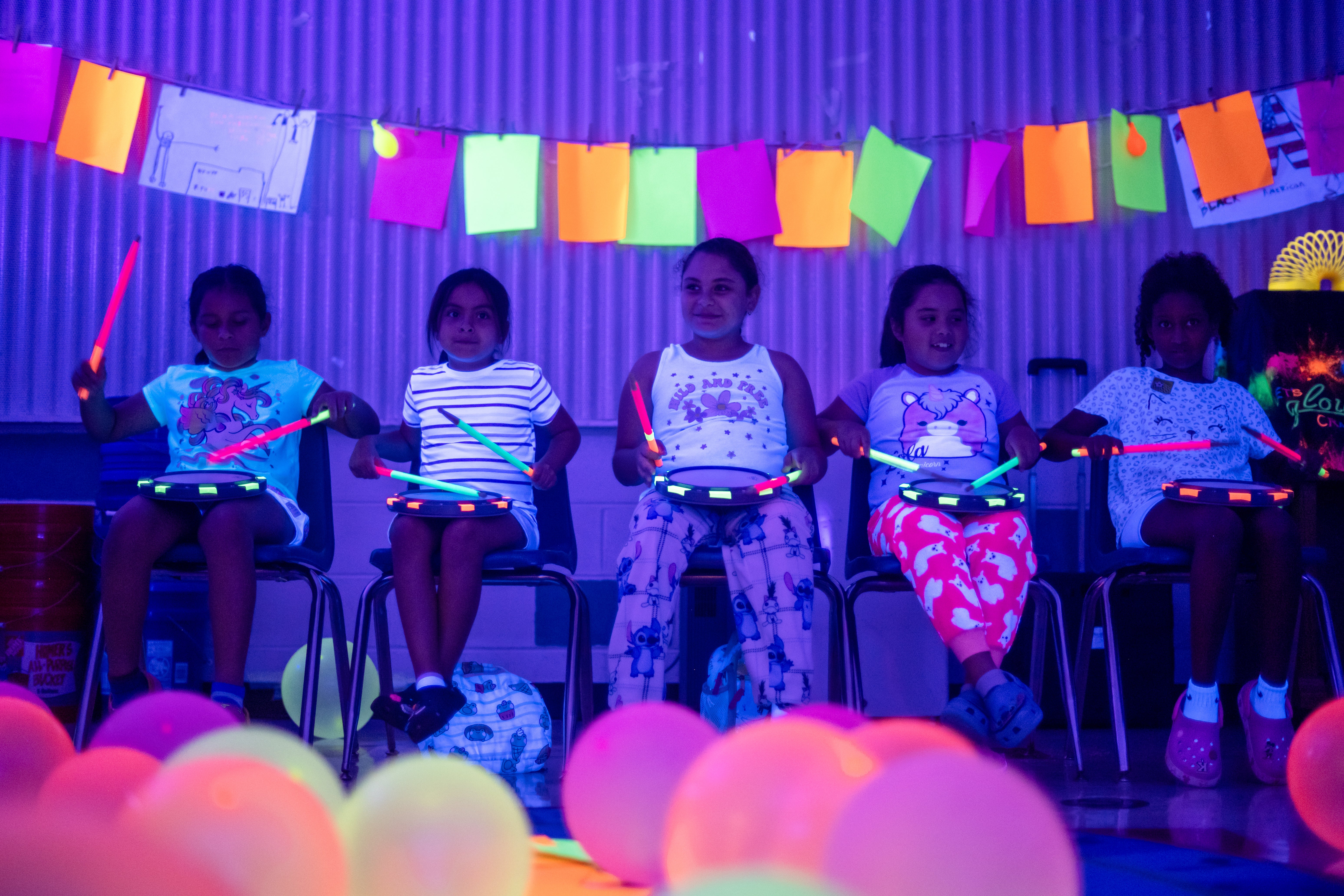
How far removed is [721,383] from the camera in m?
2.59

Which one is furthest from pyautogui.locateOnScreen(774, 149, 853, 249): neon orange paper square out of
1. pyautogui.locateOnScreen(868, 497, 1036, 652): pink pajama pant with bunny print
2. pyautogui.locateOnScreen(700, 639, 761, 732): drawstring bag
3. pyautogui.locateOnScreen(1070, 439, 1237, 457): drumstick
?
pyautogui.locateOnScreen(700, 639, 761, 732): drawstring bag

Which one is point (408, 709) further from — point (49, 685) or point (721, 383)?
point (49, 685)

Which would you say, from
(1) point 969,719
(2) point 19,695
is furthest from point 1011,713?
(2) point 19,695

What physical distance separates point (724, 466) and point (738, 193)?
3.94 feet

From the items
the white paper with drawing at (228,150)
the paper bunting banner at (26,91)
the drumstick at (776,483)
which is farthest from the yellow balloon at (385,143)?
the drumstick at (776,483)

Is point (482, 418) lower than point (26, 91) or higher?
lower

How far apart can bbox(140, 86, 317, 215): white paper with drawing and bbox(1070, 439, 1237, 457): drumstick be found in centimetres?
219

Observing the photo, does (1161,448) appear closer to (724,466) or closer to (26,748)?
(724,466)

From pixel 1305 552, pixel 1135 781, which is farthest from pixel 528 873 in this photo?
pixel 1305 552

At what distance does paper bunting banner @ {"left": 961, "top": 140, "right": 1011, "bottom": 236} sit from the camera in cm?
334

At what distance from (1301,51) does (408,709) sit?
10.3 feet

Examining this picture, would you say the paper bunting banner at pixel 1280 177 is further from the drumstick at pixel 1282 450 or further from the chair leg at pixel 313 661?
the chair leg at pixel 313 661

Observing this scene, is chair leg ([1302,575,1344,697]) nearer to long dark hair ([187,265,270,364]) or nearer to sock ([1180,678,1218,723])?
sock ([1180,678,1218,723])

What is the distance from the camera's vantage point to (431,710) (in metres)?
2.04
